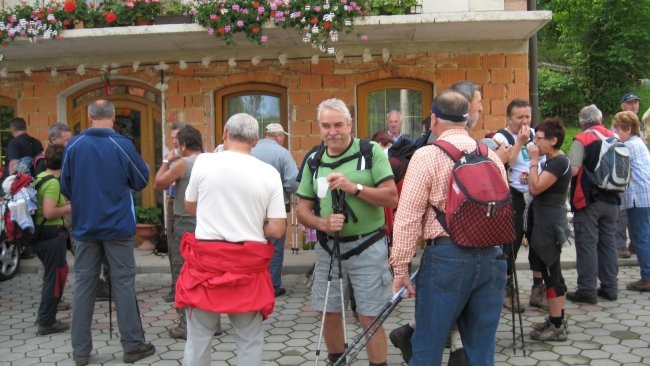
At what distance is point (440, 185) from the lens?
3.55 metres

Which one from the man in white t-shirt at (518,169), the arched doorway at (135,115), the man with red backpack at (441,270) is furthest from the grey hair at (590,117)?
the arched doorway at (135,115)

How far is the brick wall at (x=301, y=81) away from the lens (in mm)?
9758

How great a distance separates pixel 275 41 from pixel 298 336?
16.4 feet

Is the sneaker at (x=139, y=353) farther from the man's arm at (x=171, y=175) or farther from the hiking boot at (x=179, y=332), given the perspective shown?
the man's arm at (x=171, y=175)

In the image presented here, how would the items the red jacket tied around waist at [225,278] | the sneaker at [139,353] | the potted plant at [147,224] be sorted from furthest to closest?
the potted plant at [147,224], the sneaker at [139,353], the red jacket tied around waist at [225,278]

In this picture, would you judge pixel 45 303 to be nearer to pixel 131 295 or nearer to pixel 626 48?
pixel 131 295

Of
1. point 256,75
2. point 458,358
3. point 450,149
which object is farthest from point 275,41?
point 450,149

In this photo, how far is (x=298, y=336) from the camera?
233 inches

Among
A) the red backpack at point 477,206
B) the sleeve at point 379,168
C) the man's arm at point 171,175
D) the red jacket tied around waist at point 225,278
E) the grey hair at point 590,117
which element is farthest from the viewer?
the grey hair at point 590,117

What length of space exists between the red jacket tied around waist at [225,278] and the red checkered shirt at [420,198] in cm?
84

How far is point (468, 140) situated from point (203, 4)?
594 cm

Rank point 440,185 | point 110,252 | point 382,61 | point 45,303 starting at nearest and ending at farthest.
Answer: point 440,185
point 110,252
point 45,303
point 382,61

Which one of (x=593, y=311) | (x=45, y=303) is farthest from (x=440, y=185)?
(x=45, y=303)

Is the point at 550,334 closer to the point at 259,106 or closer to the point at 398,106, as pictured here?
the point at 398,106
